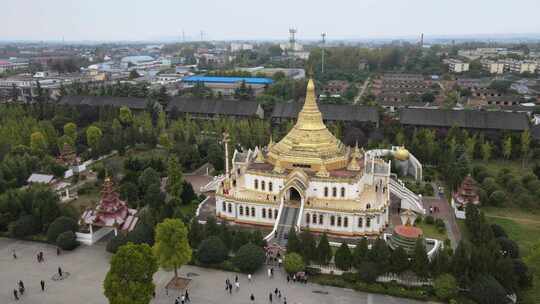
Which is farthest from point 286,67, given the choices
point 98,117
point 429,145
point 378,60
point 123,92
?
point 429,145

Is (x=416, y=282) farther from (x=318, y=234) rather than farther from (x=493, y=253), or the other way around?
(x=318, y=234)

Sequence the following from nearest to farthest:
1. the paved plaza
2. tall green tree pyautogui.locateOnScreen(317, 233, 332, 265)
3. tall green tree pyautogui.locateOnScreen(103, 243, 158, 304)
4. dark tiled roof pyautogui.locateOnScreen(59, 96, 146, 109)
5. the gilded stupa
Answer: tall green tree pyautogui.locateOnScreen(103, 243, 158, 304) < the paved plaza < tall green tree pyautogui.locateOnScreen(317, 233, 332, 265) < the gilded stupa < dark tiled roof pyautogui.locateOnScreen(59, 96, 146, 109)

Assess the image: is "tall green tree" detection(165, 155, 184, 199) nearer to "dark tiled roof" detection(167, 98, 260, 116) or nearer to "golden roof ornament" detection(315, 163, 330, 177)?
"golden roof ornament" detection(315, 163, 330, 177)

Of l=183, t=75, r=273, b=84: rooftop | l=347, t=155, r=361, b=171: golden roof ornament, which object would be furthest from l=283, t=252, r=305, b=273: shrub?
l=183, t=75, r=273, b=84: rooftop

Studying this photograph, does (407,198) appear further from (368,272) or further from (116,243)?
(116,243)

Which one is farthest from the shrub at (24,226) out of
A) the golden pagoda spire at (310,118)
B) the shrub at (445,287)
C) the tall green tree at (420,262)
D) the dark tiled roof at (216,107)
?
the dark tiled roof at (216,107)
